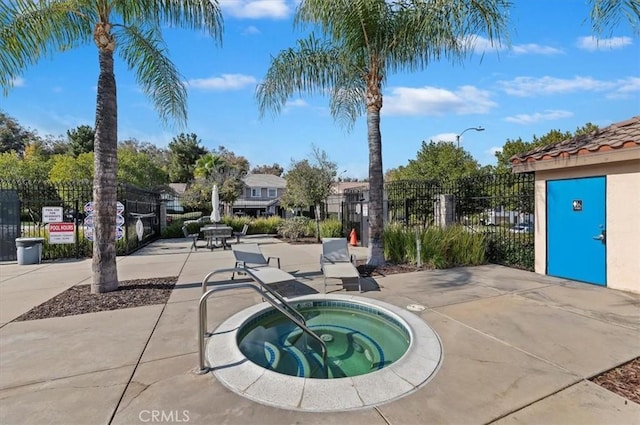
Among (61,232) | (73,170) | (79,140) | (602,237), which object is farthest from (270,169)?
(602,237)

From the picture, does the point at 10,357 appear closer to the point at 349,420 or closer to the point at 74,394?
the point at 74,394

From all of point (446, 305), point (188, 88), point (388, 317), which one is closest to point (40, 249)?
point (188, 88)

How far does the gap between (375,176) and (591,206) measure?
4811 mm

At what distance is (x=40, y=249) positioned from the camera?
10.2 m

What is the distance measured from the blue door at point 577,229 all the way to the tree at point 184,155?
1875 inches

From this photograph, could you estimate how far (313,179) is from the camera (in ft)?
52.9

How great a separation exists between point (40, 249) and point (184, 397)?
35.5ft

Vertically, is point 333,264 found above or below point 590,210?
below

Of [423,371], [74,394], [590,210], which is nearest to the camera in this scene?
[74,394]

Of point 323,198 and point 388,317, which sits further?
point 323,198

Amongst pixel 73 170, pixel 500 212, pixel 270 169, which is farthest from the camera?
pixel 270 169

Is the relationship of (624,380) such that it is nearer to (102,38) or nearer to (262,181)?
(102,38)

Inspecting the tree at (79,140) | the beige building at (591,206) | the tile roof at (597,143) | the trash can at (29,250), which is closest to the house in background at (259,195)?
the tree at (79,140)

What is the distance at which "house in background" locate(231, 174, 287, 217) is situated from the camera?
44094 mm
